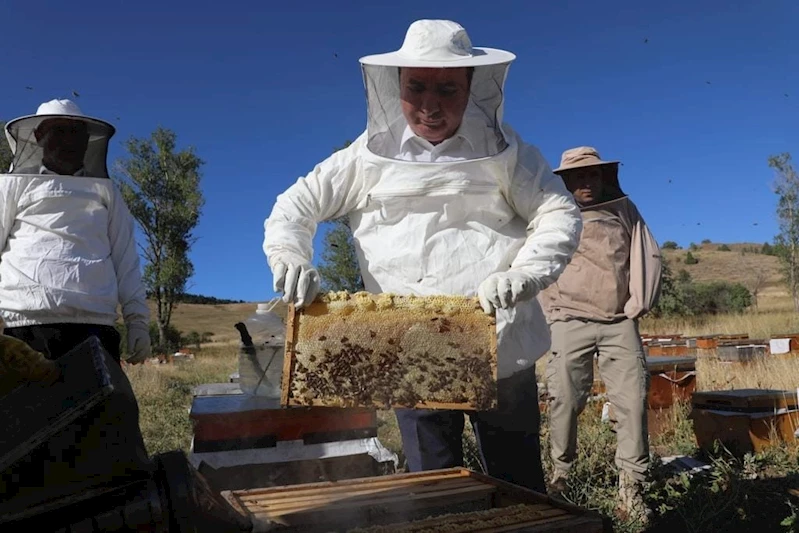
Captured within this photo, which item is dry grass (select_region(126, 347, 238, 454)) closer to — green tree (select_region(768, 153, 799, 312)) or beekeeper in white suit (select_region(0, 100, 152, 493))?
beekeeper in white suit (select_region(0, 100, 152, 493))

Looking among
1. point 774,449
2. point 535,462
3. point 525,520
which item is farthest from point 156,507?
point 774,449

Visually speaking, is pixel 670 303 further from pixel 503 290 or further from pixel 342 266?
pixel 503 290

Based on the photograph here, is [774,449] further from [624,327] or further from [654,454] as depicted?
[624,327]

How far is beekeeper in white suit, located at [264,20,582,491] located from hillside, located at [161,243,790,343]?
2794cm

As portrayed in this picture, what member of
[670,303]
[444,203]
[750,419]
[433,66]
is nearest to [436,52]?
[433,66]

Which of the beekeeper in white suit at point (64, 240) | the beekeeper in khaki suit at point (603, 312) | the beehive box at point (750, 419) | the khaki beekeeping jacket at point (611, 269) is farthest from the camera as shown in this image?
the beehive box at point (750, 419)

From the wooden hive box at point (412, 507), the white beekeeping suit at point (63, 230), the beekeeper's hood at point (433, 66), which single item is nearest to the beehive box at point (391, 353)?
the wooden hive box at point (412, 507)

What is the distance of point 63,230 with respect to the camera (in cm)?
338

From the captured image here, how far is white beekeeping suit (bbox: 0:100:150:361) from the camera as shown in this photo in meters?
3.25

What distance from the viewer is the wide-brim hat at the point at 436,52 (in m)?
2.36

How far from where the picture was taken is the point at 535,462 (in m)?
2.58

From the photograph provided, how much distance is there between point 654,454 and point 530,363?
11.3 ft

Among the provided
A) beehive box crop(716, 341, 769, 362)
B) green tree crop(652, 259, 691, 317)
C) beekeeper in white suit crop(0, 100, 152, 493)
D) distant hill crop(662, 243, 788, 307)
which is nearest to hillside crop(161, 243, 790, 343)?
distant hill crop(662, 243, 788, 307)

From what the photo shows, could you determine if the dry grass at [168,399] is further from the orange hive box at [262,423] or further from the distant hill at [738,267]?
the distant hill at [738,267]
